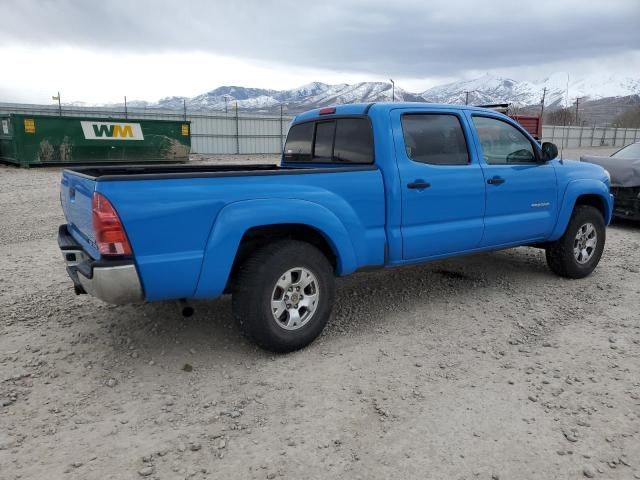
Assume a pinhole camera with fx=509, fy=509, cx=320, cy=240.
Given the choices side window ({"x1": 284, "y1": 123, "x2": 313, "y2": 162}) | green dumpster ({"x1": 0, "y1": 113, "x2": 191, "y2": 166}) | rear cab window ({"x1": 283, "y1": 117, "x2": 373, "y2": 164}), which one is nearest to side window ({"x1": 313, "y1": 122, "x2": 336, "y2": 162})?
rear cab window ({"x1": 283, "y1": 117, "x2": 373, "y2": 164})

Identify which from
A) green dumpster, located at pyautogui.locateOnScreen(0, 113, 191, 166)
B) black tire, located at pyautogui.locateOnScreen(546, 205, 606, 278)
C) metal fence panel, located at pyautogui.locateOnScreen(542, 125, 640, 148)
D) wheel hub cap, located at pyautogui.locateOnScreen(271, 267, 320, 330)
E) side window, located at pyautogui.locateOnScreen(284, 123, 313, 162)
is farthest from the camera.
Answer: metal fence panel, located at pyautogui.locateOnScreen(542, 125, 640, 148)

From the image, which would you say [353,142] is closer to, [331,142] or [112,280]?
[331,142]

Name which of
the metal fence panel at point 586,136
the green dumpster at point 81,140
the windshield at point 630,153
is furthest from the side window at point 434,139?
the metal fence panel at point 586,136

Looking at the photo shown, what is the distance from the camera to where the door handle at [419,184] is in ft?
13.4

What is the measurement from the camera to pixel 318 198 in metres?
3.63

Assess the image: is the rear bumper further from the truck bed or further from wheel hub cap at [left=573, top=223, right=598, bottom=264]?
wheel hub cap at [left=573, top=223, right=598, bottom=264]

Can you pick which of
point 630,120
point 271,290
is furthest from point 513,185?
point 630,120

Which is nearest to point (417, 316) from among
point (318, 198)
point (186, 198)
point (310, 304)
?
point (310, 304)

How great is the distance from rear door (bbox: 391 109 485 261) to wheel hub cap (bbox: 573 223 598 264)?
1.63 metres

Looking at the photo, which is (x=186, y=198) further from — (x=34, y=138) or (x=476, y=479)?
(x=34, y=138)

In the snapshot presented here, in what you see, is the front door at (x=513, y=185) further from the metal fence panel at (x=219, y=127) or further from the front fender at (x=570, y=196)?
the metal fence panel at (x=219, y=127)

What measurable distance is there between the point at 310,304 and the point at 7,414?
1.99m

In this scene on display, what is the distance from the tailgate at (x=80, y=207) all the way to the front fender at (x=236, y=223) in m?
0.70

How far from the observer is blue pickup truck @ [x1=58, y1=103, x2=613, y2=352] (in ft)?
10.2
